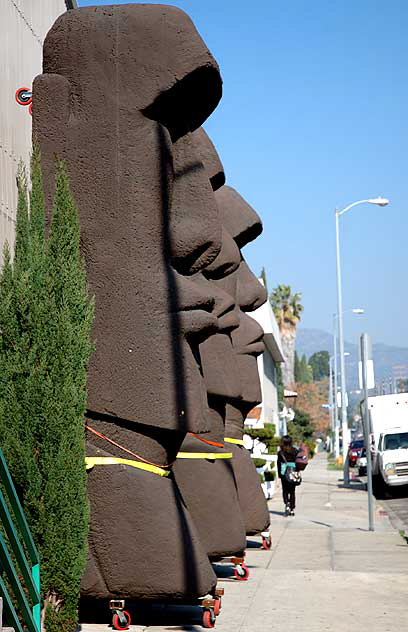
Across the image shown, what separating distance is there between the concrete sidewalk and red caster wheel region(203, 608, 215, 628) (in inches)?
3.2

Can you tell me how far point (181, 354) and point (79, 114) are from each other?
7.29ft

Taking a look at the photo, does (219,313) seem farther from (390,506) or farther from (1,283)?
(390,506)

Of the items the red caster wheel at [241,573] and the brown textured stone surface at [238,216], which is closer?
the red caster wheel at [241,573]

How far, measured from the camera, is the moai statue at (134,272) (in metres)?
9.18

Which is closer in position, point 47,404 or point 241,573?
point 47,404

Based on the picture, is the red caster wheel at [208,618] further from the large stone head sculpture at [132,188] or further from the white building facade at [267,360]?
the white building facade at [267,360]

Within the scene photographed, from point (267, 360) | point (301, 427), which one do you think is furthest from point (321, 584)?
point (301, 427)

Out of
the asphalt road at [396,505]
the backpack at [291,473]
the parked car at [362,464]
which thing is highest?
the backpack at [291,473]

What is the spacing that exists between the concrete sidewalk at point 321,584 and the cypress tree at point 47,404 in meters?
1.16

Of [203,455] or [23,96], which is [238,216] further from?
[203,455]

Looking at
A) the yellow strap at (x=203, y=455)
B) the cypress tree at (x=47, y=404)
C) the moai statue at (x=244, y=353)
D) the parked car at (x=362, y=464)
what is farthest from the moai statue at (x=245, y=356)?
the parked car at (x=362, y=464)

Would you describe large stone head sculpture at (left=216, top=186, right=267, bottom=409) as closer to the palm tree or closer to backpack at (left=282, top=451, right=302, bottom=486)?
backpack at (left=282, top=451, right=302, bottom=486)

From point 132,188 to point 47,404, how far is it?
6.69 feet

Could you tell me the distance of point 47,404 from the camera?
28.1 ft
